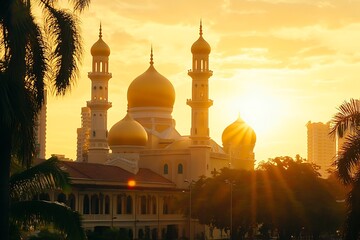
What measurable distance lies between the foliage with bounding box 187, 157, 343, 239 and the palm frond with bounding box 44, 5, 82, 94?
166ft

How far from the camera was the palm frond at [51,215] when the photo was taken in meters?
14.4

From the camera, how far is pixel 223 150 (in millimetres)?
98688

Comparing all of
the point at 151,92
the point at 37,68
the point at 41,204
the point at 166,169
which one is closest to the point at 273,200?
the point at 166,169

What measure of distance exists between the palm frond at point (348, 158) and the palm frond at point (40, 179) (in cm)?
838

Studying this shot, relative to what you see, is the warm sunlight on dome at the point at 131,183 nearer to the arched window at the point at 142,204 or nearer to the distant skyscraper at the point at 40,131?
the arched window at the point at 142,204

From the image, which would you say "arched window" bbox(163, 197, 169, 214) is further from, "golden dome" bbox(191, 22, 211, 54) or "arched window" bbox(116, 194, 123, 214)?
"golden dome" bbox(191, 22, 211, 54)

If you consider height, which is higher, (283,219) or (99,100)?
(99,100)

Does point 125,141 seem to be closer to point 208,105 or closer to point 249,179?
point 208,105

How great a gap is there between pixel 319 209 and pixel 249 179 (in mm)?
7583

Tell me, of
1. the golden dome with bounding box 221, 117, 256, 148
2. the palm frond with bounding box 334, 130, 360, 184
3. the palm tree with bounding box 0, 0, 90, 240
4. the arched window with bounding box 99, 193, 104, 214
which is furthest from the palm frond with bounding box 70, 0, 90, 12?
the golden dome with bounding box 221, 117, 256, 148

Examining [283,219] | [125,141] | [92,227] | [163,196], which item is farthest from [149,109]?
[283,219]

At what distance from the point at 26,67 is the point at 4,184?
2.10 metres

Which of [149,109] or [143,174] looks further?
[149,109]

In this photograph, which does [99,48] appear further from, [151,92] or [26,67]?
[26,67]
